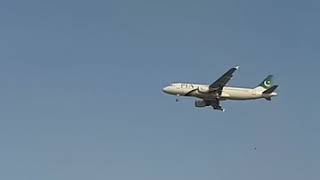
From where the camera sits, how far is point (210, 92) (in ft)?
608

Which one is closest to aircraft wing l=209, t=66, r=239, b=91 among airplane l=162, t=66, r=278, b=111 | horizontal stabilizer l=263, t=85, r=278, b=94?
airplane l=162, t=66, r=278, b=111

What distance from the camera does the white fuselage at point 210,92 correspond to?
186m

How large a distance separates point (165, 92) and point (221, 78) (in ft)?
63.9

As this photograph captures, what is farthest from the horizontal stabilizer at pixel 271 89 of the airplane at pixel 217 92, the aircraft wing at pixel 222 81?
the aircraft wing at pixel 222 81

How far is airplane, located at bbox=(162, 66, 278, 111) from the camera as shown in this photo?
603 feet

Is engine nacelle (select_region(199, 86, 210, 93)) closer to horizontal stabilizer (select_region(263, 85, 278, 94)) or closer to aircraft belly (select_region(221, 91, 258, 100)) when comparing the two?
aircraft belly (select_region(221, 91, 258, 100))

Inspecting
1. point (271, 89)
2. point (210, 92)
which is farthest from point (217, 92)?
point (271, 89)

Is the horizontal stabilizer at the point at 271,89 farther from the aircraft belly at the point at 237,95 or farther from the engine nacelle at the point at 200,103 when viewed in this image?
the engine nacelle at the point at 200,103

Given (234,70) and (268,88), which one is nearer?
(234,70)

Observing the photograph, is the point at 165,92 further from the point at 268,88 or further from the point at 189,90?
the point at 268,88

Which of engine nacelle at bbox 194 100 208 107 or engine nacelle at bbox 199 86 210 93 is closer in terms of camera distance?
engine nacelle at bbox 199 86 210 93

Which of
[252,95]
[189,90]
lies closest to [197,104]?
[189,90]

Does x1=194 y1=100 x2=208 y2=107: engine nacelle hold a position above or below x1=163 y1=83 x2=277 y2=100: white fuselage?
below

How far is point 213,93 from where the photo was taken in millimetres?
184875
